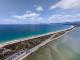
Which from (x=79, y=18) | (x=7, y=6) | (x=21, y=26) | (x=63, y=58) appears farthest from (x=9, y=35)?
(x=79, y=18)

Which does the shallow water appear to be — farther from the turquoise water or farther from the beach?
the turquoise water

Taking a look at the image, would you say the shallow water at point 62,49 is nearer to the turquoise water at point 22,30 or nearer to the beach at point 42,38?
the beach at point 42,38

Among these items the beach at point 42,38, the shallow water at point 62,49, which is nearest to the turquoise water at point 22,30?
the beach at point 42,38

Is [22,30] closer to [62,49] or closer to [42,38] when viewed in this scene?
[42,38]

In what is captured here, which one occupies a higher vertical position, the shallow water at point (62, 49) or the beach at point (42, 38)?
the beach at point (42, 38)

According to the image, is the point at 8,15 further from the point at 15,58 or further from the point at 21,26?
the point at 15,58

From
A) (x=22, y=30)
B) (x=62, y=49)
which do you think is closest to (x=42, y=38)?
(x=22, y=30)
